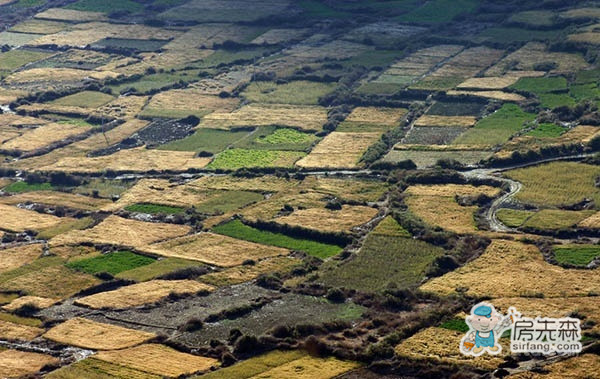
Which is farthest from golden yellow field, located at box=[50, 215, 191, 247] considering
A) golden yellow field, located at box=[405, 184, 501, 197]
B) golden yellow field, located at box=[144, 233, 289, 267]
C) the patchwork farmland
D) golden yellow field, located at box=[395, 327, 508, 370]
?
golden yellow field, located at box=[395, 327, 508, 370]

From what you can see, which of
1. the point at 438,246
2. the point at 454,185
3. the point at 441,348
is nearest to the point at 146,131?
the point at 454,185

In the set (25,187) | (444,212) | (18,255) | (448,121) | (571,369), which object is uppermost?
(571,369)

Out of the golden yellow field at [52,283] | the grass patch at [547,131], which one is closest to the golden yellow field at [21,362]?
the golden yellow field at [52,283]

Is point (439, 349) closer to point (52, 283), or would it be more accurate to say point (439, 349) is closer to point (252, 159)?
point (52, 283)

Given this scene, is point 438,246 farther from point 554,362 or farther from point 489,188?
point 554,362

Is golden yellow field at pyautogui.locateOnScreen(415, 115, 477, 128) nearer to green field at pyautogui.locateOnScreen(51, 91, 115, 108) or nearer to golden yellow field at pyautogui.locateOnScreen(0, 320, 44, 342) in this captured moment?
green field at pyautogui.locateOnScreen(51, 91, 115, 108)

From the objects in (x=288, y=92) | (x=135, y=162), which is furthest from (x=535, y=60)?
(x=135, y=162)
